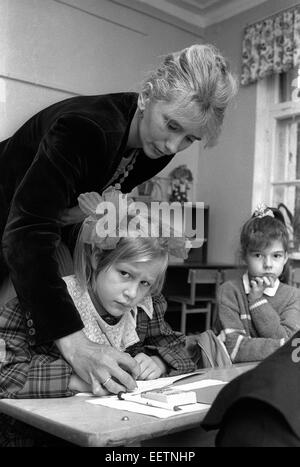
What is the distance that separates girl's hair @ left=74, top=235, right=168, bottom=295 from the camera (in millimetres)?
1388

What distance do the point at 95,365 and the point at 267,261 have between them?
1205mm

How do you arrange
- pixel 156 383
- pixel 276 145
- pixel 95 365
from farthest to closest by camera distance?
pixel 276 145 → pixel 156 383 → pixel 95 365

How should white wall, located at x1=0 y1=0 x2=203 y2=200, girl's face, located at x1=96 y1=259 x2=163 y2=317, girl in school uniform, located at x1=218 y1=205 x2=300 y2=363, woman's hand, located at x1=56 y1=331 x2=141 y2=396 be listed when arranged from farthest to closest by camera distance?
white wall, located at x1=0 y1=0 x2=203 y2=200, girl in school uniform, located at x1=218 y1=205 x2=300 y2=363, girl's face, located at x1=96 y1=259 x2=163 y2=317, woman's hand, located at x1=56 y1=331 x2=141 y2=396

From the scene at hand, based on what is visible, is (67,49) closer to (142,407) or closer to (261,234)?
(261,234)

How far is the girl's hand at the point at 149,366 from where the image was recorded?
1361 millimetres

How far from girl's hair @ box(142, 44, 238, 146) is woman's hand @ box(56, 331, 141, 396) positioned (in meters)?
0.67

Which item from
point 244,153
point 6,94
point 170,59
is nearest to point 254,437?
point 170,59

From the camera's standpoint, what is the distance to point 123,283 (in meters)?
1.36

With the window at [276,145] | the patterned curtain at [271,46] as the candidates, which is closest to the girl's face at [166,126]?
the patterned curtain at [271,46]

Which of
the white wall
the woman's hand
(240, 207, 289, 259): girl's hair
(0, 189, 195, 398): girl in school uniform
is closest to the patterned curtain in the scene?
the white wall

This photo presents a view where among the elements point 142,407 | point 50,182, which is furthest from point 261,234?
point 142,407

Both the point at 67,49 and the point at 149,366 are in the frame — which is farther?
the point at 67,49

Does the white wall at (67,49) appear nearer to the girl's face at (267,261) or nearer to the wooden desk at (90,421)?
the girl's face at (267,261)

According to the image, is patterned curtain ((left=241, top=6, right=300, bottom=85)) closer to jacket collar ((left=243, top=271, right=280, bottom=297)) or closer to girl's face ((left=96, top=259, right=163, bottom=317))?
jacket collar ((left=243, top=271, right=280, bottom=297))
